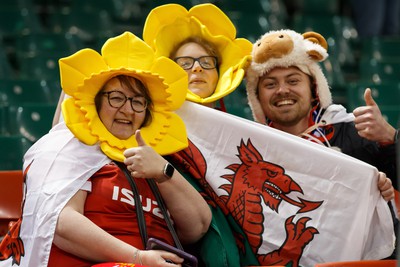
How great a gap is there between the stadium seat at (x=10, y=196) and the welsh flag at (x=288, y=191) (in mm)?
701

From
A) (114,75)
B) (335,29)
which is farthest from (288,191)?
(335,29)

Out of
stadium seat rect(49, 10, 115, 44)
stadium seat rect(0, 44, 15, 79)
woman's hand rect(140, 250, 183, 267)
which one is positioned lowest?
woman's hand rect(140, 250, 183, 267)

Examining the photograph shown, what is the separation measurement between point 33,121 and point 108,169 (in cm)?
127

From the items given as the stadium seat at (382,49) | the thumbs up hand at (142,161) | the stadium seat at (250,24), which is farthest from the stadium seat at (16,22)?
the thumbs up hand at (142,161)

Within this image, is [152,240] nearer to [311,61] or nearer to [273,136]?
[273,136]

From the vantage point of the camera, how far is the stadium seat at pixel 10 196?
324 cm

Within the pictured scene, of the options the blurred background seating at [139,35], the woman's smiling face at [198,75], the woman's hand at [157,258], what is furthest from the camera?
the blurred background seating at [139,35]

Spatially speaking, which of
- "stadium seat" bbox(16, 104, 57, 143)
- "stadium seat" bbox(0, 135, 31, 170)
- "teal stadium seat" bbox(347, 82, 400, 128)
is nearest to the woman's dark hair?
"stadium seat" bbox(0, 135, 31, 170)

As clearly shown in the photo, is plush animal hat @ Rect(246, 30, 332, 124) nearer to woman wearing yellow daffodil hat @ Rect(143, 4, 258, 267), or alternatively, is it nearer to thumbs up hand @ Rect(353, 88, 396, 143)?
woman wearing yellow daffodil hat @ Rect(143, 4, 258, 267)

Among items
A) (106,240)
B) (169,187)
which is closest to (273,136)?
(169,187)

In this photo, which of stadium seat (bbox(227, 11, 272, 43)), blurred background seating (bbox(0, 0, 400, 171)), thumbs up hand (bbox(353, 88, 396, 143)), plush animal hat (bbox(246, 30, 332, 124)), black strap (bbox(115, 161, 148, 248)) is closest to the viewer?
black strap (bbox(115, 161, 148, 248))

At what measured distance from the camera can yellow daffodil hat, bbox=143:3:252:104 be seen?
3236 mm

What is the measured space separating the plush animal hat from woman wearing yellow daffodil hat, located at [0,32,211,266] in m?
0.52

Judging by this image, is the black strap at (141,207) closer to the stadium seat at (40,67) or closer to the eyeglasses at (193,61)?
the eyeglasses at (193,61)
